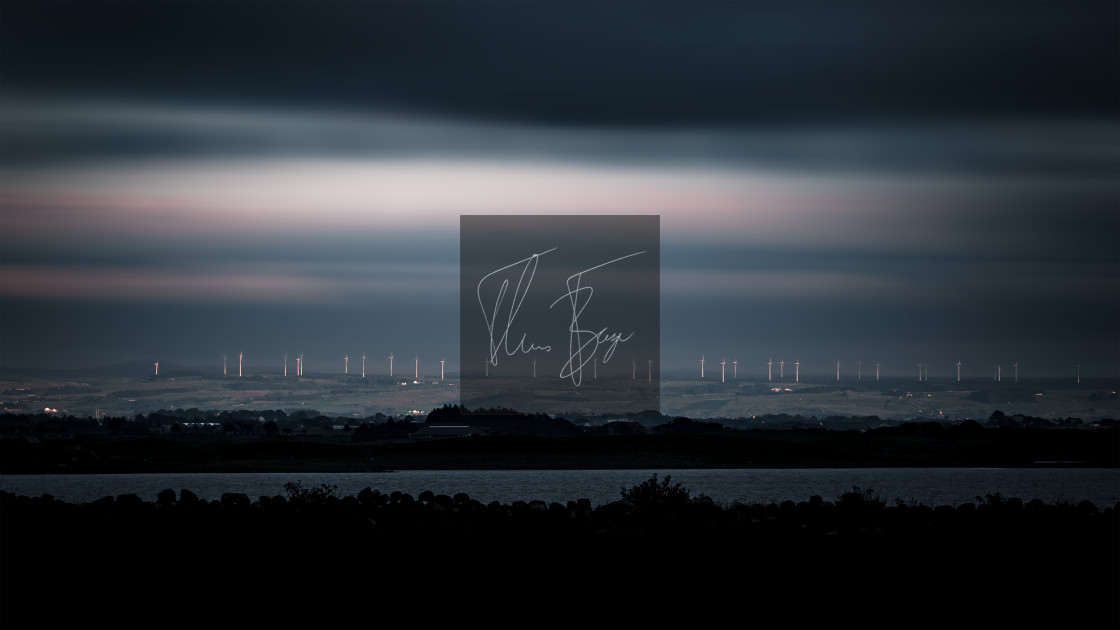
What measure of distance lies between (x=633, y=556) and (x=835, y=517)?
34.7 feet

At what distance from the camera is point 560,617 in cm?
2570

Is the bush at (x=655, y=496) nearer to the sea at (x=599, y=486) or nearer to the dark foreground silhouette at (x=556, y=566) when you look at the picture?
the dark foreground silhouette at (x=556, y=566)

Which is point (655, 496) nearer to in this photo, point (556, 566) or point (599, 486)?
point (556, 566)

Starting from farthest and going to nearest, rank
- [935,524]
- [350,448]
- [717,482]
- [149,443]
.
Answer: [149,443] < [350,448] < [717,482] < [935,524]

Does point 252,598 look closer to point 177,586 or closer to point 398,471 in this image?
point 177,586

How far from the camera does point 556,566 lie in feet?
102

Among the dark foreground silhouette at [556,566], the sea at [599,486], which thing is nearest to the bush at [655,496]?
the dark foreground silhouette at [556,566]

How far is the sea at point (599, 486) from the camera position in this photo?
7638 centimetres

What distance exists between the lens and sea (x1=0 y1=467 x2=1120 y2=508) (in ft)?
251

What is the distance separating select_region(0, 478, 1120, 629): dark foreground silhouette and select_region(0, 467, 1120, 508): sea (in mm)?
26781

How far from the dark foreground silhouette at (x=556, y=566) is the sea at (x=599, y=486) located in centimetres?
2678

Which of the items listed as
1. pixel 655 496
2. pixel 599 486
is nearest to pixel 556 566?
pixel 655 496

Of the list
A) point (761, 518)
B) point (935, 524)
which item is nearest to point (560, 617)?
point (761, 518)

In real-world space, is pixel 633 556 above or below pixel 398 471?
above
